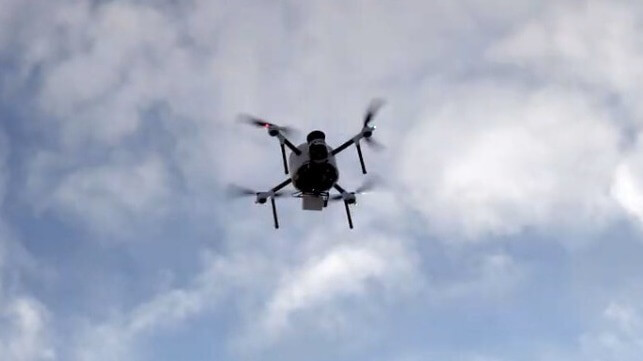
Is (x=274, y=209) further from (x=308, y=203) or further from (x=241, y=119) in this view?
(x=241, y=119)

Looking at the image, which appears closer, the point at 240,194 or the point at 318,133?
the point at 318,133

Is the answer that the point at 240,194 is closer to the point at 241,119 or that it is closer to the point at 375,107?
the point at 241,119

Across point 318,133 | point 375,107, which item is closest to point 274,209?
point 318,133

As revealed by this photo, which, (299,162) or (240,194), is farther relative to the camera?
(240,194)

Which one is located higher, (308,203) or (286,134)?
(286,134)

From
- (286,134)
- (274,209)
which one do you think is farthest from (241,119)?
(274,209)

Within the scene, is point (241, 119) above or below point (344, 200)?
above
